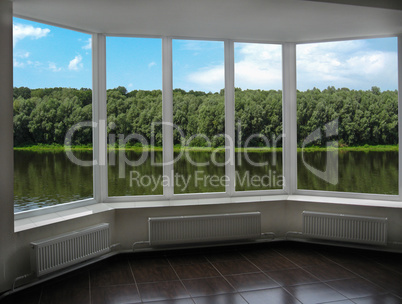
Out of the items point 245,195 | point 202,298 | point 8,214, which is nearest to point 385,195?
point 245,195

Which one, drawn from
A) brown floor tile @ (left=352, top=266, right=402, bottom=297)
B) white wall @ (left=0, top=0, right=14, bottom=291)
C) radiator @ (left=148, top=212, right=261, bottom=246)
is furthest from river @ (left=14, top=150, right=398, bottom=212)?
brown floor tile @ (left=352, top=266, right=402, bottom=297)

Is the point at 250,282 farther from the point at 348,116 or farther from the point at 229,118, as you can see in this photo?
the point at 348,116

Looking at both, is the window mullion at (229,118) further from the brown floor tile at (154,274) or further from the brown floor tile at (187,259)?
the brown floor tile at (154,274)

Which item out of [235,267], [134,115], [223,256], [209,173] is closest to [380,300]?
[235,267]

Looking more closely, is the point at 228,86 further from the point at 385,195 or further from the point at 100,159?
the point at 385,195

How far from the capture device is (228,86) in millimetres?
5164

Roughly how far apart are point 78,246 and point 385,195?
12.9 feet

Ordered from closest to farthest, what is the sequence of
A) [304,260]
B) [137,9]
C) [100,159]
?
[137,9], [304,260], [100,159]

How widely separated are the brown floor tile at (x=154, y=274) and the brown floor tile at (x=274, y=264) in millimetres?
1005

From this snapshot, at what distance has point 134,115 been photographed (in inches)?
195

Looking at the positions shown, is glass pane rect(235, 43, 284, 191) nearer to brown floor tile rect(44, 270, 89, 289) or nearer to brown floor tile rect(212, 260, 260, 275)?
brown floor tile rect(212, 260, 260, 275)

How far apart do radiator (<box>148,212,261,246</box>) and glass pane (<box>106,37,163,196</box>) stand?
60 centimetres

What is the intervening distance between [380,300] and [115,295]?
95.8 inches

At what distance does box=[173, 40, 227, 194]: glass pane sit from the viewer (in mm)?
5051
